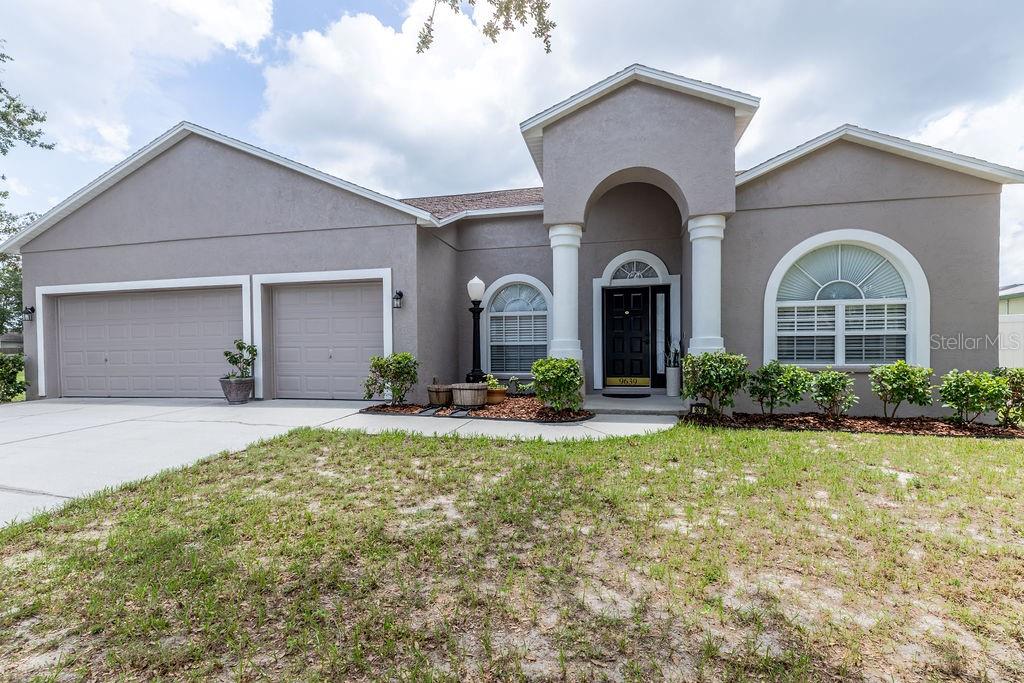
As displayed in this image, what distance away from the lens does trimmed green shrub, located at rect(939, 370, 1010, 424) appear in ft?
21.4

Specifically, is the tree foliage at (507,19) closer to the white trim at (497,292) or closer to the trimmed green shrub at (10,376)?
the white trim at (497,292)

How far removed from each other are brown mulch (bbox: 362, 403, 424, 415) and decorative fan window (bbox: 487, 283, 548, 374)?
269 centimetres

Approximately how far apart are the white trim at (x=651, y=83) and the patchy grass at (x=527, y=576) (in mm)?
5863

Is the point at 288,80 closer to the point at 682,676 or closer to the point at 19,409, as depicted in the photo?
the point at 19,409

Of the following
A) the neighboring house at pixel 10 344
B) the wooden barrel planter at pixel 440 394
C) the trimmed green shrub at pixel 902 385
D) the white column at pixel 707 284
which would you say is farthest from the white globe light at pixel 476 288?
the neighboring house at pixel 10 344

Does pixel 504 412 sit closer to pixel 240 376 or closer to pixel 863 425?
pixel 863 425

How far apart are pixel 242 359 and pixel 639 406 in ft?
26.3

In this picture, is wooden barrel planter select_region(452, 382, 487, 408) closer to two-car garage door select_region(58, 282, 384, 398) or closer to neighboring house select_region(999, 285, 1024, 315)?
two-car garage door select_region(58, 282, 384, 398)

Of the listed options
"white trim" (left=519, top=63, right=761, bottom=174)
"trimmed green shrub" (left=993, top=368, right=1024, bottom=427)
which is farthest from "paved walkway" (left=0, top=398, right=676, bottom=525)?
"white trim" (left=519, top=63, right=761, bottom=174)

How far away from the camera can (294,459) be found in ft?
17.2

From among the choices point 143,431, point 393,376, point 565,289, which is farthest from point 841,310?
point 143,431

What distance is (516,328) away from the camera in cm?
1064

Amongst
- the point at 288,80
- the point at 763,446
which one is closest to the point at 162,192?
the point at 288,80

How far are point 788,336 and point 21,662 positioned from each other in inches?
371
